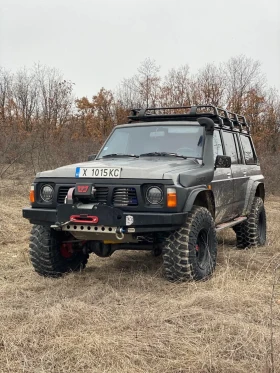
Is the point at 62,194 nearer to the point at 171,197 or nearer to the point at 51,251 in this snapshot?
the point at 51,251

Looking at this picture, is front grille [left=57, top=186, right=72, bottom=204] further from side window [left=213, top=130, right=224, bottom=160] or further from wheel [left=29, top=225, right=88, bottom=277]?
side window [left=213, top=130, right=224, bottom=160]

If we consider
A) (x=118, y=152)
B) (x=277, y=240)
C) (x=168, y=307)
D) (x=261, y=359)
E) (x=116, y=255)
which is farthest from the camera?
(x=277, y=240)

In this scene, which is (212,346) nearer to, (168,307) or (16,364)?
(168,307)

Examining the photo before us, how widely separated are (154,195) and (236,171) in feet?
8.36

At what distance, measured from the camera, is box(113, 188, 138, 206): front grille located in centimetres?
439

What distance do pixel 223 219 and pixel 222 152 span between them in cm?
96

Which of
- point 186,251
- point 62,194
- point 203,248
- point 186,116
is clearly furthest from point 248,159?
point 62,194

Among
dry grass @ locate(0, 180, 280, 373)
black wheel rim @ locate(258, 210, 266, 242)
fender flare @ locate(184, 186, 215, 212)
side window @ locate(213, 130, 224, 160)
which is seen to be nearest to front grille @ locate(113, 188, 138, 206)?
fender flare @ locate(184, 186, 215, 212)

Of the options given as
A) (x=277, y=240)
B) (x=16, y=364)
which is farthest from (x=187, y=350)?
(x=277, y=240)

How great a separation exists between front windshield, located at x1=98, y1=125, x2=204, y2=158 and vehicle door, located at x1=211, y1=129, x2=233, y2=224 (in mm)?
391

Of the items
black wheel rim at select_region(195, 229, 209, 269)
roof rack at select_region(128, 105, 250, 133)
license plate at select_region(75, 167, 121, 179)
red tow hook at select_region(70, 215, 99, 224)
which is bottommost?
black wheel rim at select_region(195, 229, 209, 269)

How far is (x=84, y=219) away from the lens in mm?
4402

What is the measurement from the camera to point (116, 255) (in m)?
6.42

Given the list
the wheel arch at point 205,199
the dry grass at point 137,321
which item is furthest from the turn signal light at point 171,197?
the dry grass at point 137,321
